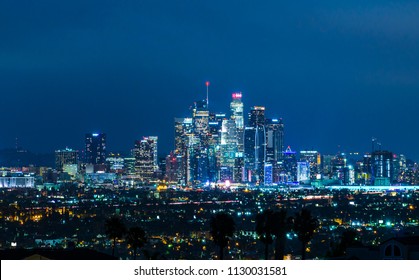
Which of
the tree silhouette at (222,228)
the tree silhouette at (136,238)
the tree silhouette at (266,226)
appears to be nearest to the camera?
the tree silhouette at (136,238)

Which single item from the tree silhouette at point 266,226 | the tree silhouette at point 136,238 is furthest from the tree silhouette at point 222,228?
the tree silhouette at point 136,238

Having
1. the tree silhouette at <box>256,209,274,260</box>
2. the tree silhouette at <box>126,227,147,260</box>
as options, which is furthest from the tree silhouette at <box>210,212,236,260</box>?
the tree silhouette at <box>126,227,147,260</box>

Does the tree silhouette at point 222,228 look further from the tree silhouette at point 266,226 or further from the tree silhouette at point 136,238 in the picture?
the tree silhouette at point 136,238

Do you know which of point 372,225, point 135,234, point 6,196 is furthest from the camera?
point 6,196

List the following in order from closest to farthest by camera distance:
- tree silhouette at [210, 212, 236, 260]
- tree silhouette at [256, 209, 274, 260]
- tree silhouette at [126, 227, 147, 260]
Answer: tree silhouette at [126, 227, 147, 260] → tree silhouette at [210, 212, 236, 260] → tree silhouette at [256, 209, 274, 260]

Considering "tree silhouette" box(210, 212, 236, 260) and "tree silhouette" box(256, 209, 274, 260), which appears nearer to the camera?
"tree silhouette" box(210, 212, 236, 260)

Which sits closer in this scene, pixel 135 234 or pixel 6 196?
pixel 135 234

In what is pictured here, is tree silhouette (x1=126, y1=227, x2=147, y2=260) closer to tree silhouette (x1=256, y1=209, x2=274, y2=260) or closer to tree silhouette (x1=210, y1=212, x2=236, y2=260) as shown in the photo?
tree silhouette (x1=210, y1=212, x2=236, y2=260)

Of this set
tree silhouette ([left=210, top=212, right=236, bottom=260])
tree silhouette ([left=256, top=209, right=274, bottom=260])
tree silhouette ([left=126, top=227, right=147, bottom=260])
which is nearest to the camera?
tree silhouette ([left=126, top=227, right=147, bottom=260])
